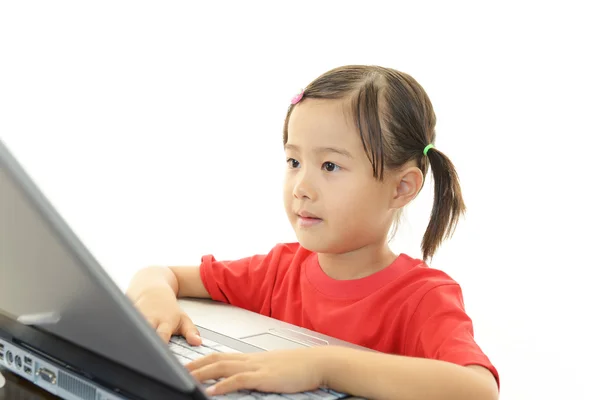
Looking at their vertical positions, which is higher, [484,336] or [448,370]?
[448,370]

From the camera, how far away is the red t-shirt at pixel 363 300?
897 millimetres

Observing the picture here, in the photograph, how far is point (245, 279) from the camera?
121 centimetres

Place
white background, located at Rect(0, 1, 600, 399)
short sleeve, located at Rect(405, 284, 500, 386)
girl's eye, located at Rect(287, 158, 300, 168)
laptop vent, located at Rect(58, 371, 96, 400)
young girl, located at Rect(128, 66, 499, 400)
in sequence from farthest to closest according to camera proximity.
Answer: white background, located at Rect(0, 1, 600, 399)
girl's eye, located at Rect(287, 158, 300, 168)
young girl, located at Rect(128, 66, 499, 400)
short sleeve, located at Rect(405, 284, 500, 386)
laptop vent, located at Rect(58, 371, 96, 400)

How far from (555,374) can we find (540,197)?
387mm

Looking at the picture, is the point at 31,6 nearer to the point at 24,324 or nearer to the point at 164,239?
the point at 164,239

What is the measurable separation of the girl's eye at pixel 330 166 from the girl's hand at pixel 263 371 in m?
0.36

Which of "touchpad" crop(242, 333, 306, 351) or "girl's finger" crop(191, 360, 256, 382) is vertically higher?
"girl's finger" crop(191, 360, 256, 382)

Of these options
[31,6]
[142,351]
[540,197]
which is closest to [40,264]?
[142,351]

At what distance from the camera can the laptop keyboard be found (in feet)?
2.18

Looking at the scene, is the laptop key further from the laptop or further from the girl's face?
the girl's face

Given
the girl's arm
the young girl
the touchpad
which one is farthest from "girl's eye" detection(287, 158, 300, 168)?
the girl's arm

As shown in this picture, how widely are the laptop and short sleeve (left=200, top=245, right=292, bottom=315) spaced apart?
1.28ft

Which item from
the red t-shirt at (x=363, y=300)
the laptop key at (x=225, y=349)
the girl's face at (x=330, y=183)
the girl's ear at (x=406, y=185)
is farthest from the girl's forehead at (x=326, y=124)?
the laptop key at (x=225, y=349)

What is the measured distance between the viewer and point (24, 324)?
2.20 ft
